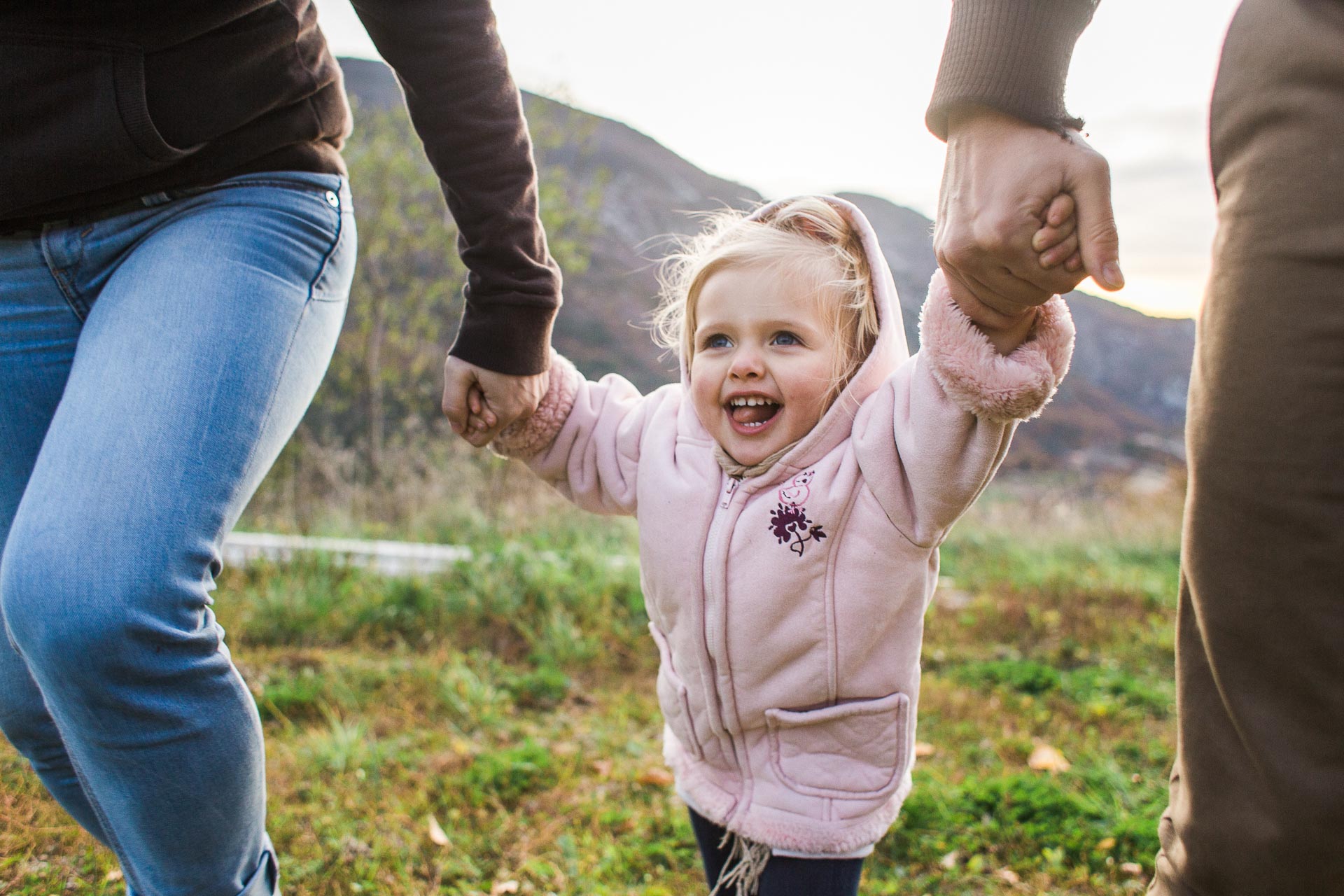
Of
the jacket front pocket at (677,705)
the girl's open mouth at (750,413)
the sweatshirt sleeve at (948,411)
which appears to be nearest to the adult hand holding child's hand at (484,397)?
the girl's open mouth at (750,413)

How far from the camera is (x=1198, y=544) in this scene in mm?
1123

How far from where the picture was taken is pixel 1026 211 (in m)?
1.18

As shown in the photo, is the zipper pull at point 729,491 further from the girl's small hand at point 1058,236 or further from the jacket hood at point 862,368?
the girl's small hand at point 1058,236

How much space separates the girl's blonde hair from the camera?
1747 millimetres

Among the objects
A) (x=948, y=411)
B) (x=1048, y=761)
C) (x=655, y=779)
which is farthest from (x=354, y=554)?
(x=948, y=411)

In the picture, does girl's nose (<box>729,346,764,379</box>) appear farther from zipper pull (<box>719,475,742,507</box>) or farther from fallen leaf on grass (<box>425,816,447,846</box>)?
fallen leaf on grass (<box>425,816,447,846</box>)

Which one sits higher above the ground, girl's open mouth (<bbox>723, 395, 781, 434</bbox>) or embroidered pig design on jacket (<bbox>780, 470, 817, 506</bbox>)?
girl's open mouth (<bbox>723, 395, 781, 434</bbox>)

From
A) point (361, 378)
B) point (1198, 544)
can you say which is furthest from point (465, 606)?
point (361, 378)

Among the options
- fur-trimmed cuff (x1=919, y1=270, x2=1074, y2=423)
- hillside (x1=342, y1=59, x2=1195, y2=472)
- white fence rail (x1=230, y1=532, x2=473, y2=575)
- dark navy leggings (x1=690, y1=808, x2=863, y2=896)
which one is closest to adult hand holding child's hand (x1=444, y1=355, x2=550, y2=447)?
fur-trimmed cuff (x1=919, y1=270, x2=1074, y2=423)

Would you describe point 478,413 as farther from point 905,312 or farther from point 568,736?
point 905,312

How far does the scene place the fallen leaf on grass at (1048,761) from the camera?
3.17 meters

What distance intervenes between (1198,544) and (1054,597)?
4290 mm

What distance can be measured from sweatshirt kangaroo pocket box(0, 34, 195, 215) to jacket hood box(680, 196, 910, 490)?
3.88 ft

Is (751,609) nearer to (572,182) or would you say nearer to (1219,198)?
(1219,198)
